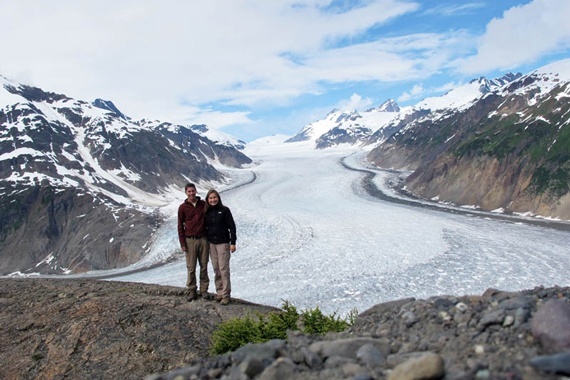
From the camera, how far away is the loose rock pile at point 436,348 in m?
4.12

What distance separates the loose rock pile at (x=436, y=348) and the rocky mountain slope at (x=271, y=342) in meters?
0.01

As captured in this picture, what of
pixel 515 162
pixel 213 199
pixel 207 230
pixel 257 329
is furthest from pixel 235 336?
pixel 515 162

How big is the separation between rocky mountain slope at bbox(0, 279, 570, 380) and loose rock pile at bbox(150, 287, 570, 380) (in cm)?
1

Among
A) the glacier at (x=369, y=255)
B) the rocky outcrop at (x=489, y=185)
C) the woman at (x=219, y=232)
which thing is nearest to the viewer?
the woman at (x=219, y=232)

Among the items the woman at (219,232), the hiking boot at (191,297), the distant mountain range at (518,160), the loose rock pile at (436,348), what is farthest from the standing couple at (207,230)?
the distant mountain range at (518,160)

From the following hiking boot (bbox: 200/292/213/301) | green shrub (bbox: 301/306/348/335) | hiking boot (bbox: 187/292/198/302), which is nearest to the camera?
Result: green shrub (bbox: 301/306/348/335)

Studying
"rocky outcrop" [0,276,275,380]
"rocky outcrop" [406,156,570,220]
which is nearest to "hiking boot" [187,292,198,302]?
"rocky outcrop" [0,276,275,380]

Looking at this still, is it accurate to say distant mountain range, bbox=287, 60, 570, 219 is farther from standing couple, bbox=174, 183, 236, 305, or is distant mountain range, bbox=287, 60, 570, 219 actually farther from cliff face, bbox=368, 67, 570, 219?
standing couple, bbox=174, 183, 236, 305

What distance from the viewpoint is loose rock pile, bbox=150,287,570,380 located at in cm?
412

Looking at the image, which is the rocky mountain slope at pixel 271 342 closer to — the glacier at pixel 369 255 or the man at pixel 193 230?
the man at pixel 193 230

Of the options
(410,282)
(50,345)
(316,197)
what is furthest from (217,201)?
(316,197)

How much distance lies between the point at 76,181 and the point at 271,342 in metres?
77.1

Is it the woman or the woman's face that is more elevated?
the woman's face

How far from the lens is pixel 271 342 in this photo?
5.86m
